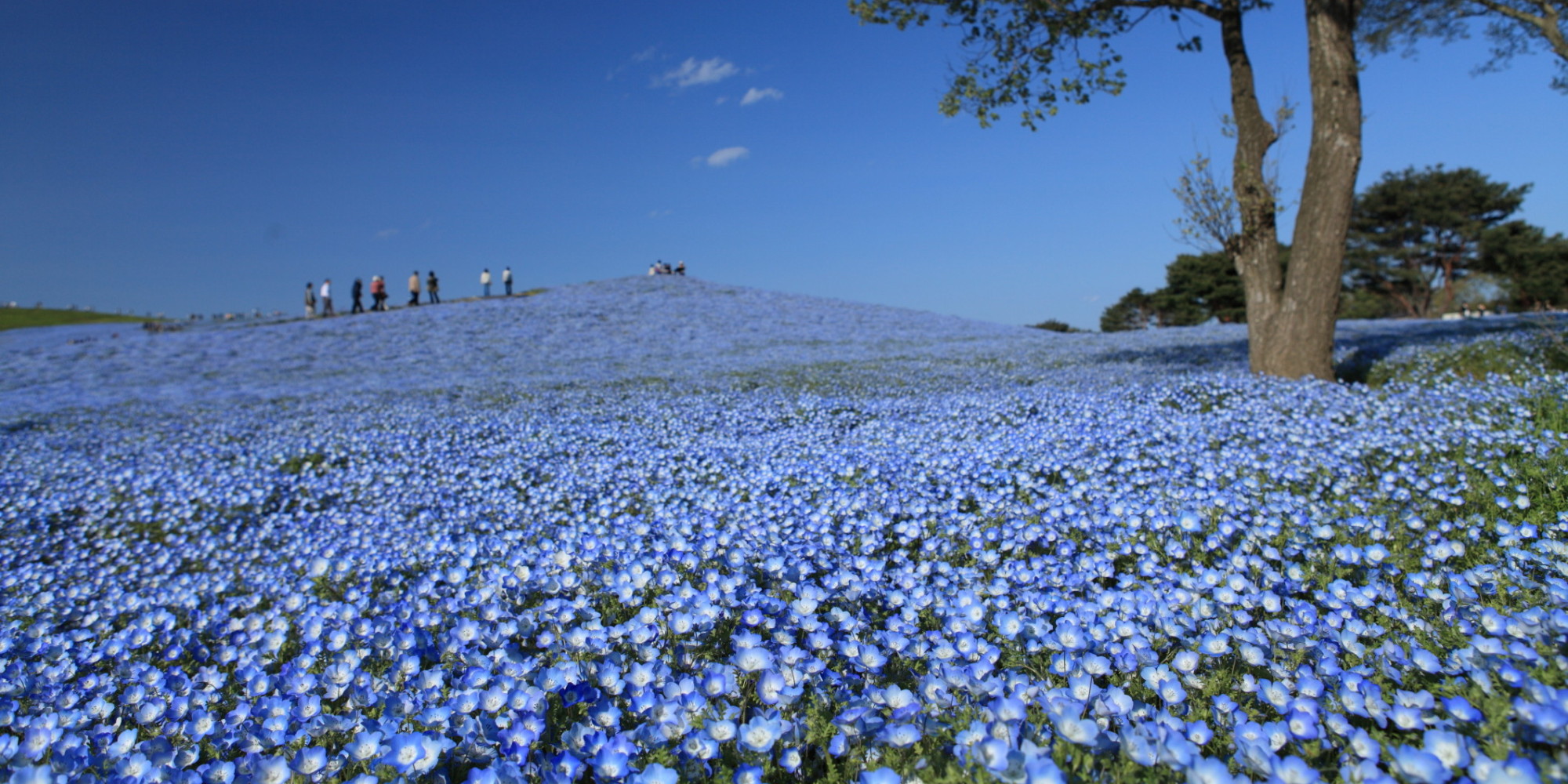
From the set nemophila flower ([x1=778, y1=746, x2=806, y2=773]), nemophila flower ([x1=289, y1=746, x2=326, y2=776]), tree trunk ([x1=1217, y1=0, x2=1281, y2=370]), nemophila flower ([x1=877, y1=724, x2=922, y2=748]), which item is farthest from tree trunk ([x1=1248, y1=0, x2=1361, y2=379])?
nemophila flower ([x1=289, y1=746, x2=326, y2=776])

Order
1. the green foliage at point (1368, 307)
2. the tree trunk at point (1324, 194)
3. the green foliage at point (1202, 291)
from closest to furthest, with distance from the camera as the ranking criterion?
the tree trunk at point (1324, 194), the green foliage at point (1202, 291), the green foliage at point (1368, 307)

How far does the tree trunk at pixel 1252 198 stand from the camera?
10789 millimetres

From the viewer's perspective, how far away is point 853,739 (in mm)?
2287

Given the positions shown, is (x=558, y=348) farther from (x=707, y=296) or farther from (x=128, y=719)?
(x=128, y=719)

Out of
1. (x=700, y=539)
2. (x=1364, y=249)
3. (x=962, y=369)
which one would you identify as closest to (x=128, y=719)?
(x=700, y=539)

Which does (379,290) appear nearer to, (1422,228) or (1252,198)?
(1252,198)

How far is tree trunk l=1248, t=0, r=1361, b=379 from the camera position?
9.83 metres

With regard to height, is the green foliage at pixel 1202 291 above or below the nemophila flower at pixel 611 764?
above

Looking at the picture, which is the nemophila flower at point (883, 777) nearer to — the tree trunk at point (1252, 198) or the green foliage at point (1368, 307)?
the tree trunk at point (1252, 198)

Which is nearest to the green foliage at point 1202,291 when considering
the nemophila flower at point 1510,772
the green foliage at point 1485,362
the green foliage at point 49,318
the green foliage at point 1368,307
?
the green foliage at point 1368,307

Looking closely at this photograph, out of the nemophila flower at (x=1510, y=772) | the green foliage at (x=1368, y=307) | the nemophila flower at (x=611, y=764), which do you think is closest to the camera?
the nemophila flower at (x=1510, y=772)

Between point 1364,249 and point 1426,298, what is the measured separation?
459 cm

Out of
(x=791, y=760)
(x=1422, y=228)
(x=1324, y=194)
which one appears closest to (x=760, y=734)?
(x=791, y=760)

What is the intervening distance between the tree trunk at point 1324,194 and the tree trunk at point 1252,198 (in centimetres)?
38
